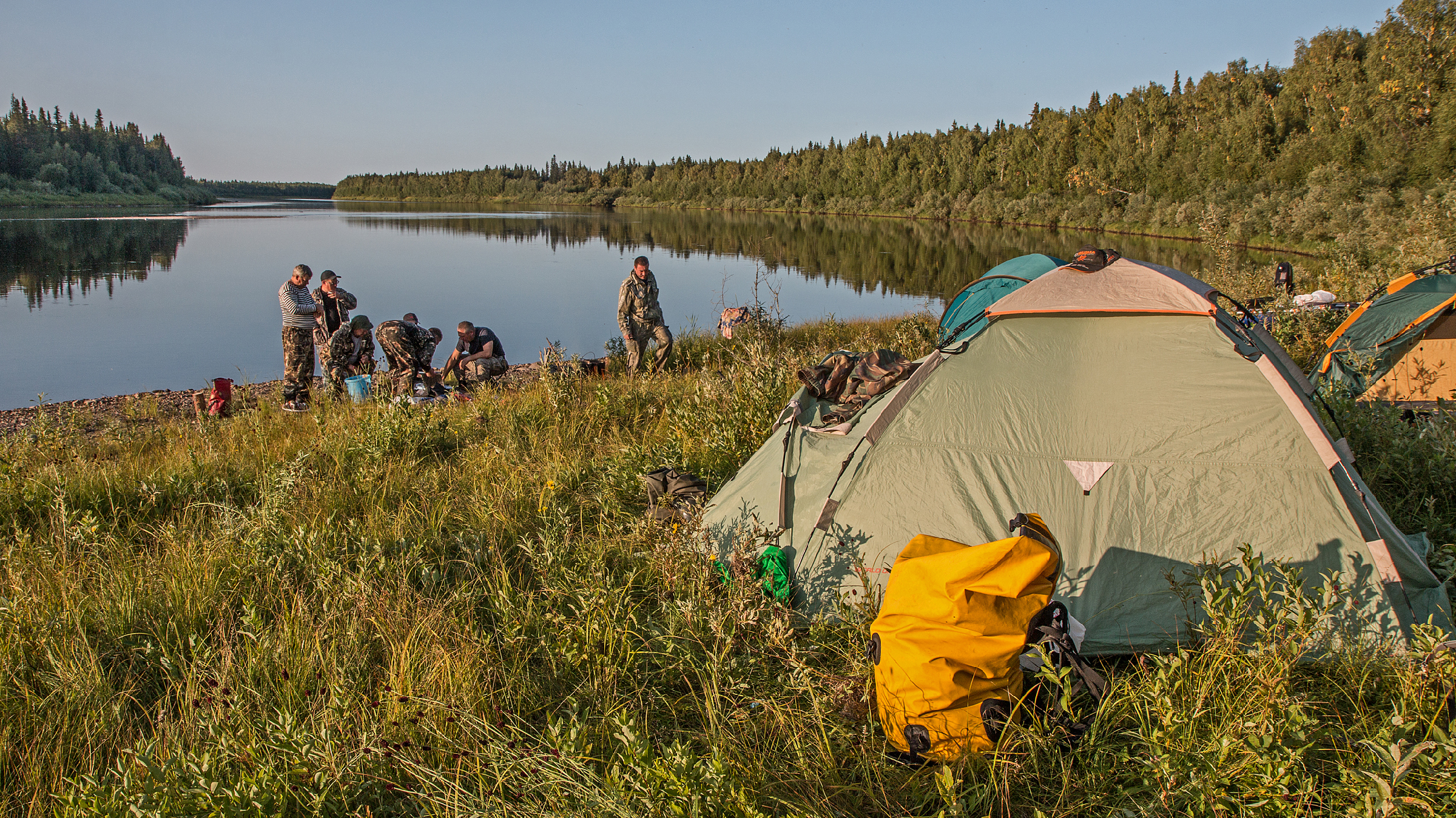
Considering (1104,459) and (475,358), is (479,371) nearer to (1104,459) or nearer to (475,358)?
(475,358)

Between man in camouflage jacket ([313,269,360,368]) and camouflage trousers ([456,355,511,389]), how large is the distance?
154 cm

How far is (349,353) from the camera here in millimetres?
10023

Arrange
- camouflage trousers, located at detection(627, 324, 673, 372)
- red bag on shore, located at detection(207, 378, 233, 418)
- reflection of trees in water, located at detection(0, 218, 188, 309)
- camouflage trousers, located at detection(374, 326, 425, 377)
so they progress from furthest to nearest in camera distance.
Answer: reflection of trees in water, located at detection(0, 218, 188, 309)
camouflage trousers, located at detection(627, 324, 673, 372)
camouflage trousers, located at detection(374, 326, 425, 377)
red bag on shore, located at detection(207, 378, 233, 418)

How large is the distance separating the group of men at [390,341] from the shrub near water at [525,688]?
4.59 metres

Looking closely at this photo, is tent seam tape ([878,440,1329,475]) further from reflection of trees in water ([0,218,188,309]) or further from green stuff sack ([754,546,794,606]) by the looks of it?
reflection of trees in water ([0,218,188,309])

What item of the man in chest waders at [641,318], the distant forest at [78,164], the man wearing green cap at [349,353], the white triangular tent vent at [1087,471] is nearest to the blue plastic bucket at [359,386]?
the man wearing green cap at [349,353]

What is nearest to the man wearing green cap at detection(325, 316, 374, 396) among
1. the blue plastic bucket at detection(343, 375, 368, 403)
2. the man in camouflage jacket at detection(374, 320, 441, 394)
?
the blue plastic bucket at detection(343, 375, 368, 403)

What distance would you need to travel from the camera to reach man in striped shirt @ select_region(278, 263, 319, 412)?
9.41m

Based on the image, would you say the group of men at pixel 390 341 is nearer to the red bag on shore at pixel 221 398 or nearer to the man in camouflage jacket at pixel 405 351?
the man in camouflage jacket at pixel 405 351

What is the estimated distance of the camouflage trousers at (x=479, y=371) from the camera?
10.2 meters

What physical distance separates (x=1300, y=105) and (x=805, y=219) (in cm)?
4091

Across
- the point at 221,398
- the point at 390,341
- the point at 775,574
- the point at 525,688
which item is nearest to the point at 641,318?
the point at 390,341

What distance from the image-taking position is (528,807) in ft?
7.73

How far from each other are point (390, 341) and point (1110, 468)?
8600 millimetres
